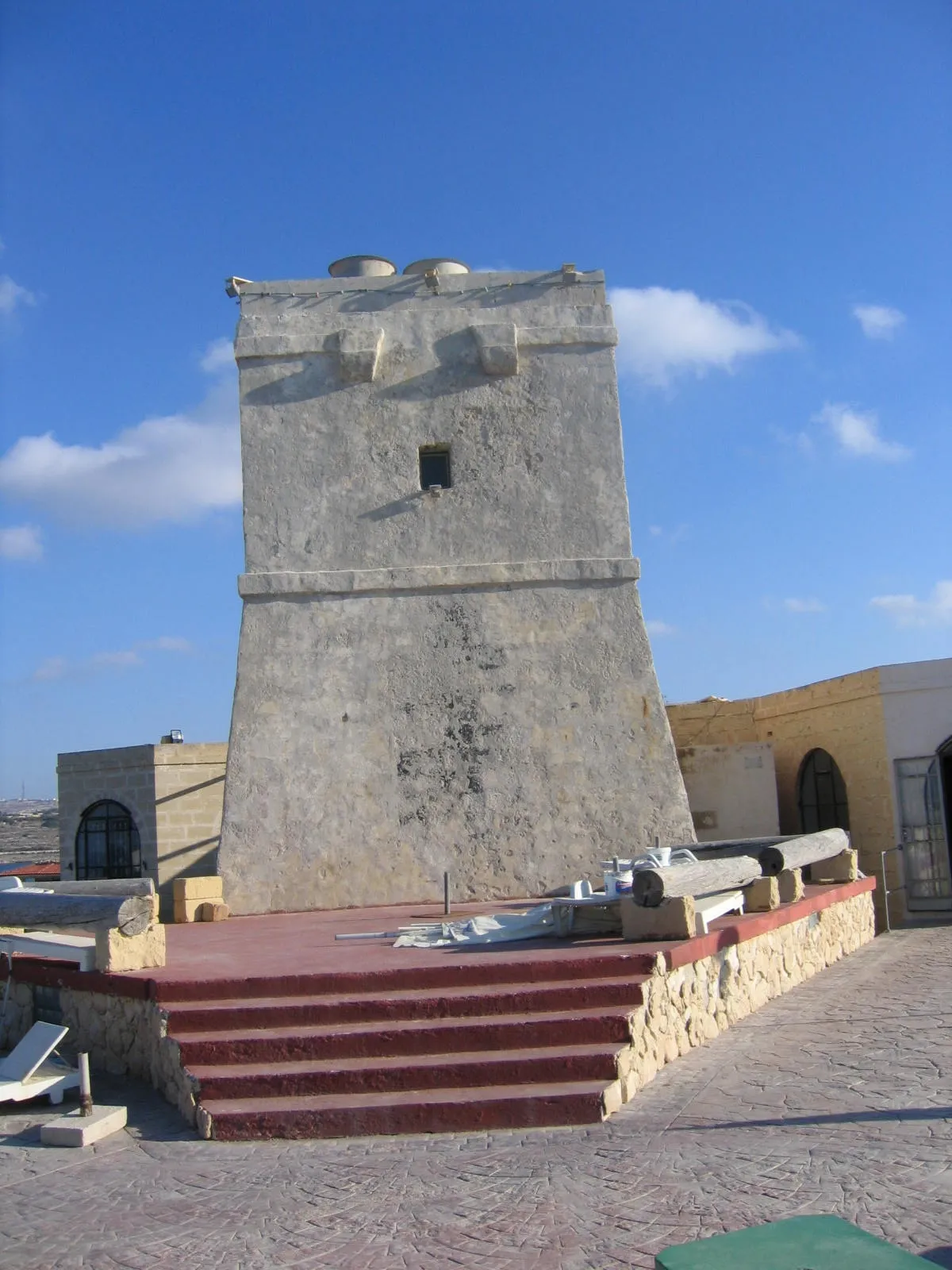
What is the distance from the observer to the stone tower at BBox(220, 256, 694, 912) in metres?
11.7

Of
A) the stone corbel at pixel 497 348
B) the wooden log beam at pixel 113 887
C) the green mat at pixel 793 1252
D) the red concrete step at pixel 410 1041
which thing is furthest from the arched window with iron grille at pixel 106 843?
the green mat at pixel 793 1252

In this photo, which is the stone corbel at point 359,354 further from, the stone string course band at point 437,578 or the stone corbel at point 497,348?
the stone string course band at point 437,578

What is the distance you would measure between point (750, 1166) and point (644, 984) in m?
1.76

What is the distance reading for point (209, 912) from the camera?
11188 millimetres

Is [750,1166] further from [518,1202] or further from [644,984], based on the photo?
[644,984]

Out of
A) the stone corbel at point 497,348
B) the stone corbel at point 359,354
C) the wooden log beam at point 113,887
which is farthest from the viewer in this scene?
the stone corbel at point 497,348

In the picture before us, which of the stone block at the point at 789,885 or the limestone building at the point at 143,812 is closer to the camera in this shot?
the stone block at the point at 789,885

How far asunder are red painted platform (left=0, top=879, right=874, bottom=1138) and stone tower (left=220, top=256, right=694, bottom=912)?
12.2 feet

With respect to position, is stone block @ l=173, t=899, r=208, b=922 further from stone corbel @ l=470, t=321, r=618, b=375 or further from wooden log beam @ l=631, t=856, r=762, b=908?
stone corbel @ l=470, t=321, r=618, b=375

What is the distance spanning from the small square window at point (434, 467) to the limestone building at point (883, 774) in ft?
18.7

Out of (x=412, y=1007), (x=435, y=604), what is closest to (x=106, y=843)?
(x=435, y=604)

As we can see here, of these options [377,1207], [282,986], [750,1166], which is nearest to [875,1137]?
[750,1166]

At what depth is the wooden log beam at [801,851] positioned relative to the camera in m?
9.69

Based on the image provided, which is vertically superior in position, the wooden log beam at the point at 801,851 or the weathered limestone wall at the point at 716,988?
the wooden log beam at the point at 801,851
